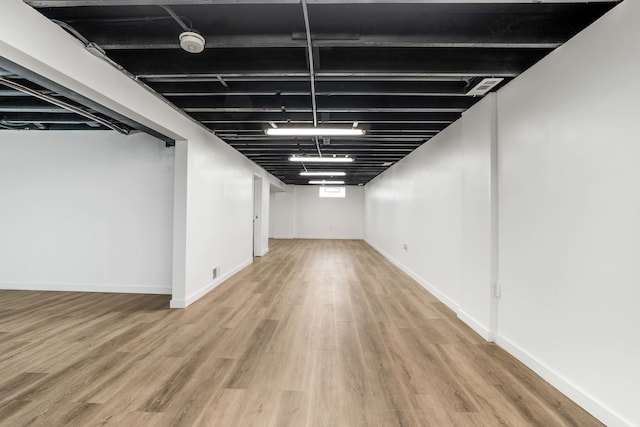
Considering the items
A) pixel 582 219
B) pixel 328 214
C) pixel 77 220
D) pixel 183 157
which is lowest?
pixel 77 220

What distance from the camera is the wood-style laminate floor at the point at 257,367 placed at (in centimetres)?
170

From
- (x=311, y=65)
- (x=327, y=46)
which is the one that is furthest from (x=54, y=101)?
(x=327, y=46)

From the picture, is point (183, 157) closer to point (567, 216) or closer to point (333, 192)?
point (567, 216)

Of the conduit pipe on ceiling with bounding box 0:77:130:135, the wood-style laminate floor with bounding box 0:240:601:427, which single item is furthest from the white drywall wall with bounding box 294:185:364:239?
the conduit pipe on ceiling with bounding box 0:77:130:135

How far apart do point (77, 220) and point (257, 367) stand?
13.0 ft

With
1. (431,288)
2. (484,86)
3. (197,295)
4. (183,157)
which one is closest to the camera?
(484,86)

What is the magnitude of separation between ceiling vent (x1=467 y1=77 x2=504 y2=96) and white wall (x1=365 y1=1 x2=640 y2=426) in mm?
160

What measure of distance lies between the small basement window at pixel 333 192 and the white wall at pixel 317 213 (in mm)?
144

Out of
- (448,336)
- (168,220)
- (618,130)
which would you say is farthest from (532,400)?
(168,220)

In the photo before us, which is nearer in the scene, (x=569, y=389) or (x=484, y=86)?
(x=569, y=389)

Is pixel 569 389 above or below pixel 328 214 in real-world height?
below

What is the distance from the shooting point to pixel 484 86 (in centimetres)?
258

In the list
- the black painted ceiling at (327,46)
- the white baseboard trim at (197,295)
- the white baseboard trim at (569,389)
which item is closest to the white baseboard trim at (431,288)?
the white baseboard trim at (569,389)

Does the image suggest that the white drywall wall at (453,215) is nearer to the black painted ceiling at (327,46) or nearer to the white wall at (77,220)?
the black painted ceiling at (327,46)
